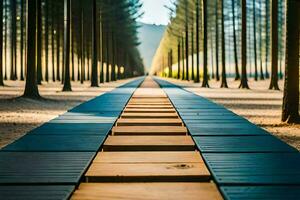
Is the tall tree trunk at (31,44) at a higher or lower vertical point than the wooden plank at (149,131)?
Result: higher

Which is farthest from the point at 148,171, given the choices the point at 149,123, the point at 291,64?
the point at 291,64

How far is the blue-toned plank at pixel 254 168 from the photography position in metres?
4.32

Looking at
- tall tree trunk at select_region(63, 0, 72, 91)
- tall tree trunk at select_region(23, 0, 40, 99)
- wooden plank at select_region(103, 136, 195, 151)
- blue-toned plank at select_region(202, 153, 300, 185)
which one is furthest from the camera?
tall tree trunk at select_region(63, 0, 72, 91)

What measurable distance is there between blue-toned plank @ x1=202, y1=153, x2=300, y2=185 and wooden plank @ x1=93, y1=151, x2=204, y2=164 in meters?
0.18

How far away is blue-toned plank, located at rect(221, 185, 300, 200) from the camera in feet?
12.4

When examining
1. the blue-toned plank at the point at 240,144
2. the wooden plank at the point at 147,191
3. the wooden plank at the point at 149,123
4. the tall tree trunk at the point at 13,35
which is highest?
the tall tree trunk at the point at 13,35

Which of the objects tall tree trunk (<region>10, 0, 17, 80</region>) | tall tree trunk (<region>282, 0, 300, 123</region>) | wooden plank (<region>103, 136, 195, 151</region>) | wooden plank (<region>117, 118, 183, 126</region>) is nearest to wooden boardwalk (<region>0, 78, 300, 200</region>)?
wooden plank (<region>103, 136, 195, 151</region>)

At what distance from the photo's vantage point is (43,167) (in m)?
4.93

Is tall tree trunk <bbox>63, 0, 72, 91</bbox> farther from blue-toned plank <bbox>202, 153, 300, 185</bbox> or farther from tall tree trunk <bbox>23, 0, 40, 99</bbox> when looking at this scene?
blue-toned plank <bbox>202, 153, 300, 185</bbox>

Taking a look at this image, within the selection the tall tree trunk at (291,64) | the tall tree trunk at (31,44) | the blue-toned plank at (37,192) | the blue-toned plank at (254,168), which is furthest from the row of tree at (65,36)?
the blue-toned plank at (37,192)

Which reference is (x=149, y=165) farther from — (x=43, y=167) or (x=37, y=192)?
(x=37, y=192)

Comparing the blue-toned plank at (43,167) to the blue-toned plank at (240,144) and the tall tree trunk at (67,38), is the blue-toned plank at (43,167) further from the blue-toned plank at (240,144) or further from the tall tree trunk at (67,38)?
the tall tree trunk at (67,38)

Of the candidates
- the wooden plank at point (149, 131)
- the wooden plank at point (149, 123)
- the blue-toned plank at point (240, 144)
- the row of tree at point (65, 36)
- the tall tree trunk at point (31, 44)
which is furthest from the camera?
the row of tree at point (65, 36)

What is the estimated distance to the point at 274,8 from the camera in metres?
25.8
